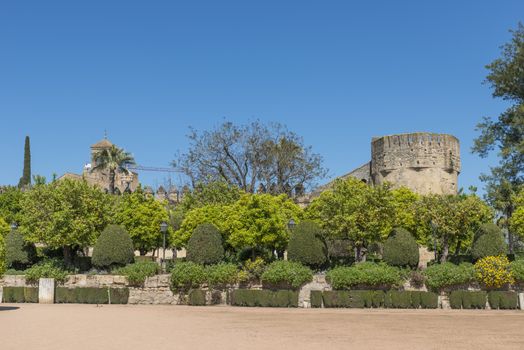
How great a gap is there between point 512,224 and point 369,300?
372 inches

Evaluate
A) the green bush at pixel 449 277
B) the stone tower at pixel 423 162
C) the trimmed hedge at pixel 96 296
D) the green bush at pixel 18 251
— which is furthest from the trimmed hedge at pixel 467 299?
the green bush at pixel 18 251

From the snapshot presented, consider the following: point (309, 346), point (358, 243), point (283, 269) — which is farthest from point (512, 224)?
point (309, 346)

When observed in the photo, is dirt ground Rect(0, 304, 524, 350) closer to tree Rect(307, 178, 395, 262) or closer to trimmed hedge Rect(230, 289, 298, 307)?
trimmed hedge Rect(230, 289, 298, 307)

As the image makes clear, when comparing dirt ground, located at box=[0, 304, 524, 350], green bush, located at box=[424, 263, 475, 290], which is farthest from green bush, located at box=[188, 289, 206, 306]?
green bush, located at box=[424, 263, 475, 290]

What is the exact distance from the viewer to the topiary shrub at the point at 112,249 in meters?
29.3

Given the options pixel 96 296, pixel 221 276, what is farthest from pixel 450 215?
pixel 96 296

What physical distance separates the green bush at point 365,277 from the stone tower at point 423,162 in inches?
717

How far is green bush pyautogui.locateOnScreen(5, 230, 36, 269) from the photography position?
104ft

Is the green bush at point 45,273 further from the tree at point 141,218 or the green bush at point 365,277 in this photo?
the green bush at point 365,277

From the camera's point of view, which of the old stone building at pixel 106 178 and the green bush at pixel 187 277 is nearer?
the green bush at pixel 187 277

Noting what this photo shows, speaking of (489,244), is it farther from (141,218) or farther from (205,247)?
(141,218)

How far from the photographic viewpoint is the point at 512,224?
29.4 m

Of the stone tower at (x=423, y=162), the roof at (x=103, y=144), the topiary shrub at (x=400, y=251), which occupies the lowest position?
the topiary shrub at (x=400, y=251)

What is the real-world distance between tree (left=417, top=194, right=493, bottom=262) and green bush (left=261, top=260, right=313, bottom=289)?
801 cm
